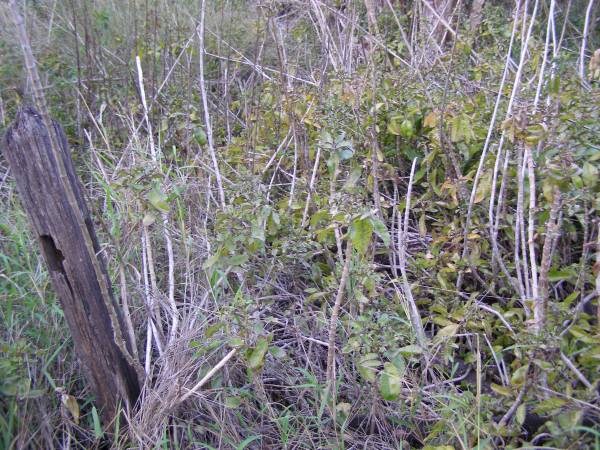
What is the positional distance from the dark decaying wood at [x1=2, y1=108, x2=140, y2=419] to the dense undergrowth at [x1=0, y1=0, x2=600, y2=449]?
0.41ft

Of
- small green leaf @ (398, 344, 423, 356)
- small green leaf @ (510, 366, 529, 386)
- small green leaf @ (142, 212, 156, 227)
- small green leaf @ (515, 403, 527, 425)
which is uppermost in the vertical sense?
small green leaf @ (142, 212, 156, 227)

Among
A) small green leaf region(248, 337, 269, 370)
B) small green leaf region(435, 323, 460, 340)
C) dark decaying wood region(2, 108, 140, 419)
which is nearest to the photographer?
dark decaying wood region(2, 108, 140, 419)

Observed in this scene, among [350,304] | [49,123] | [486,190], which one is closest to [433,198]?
[486,190]

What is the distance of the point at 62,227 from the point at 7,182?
1.70m

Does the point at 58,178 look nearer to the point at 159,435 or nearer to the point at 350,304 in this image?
the point at 159,435

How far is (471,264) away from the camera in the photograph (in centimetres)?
233

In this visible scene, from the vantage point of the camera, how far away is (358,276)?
6.57ft

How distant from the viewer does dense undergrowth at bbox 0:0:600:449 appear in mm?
1827

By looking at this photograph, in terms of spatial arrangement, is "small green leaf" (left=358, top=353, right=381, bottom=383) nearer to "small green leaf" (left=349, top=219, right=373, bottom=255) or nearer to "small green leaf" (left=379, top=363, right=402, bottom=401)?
"small green leaf" (left=379, top=363, right=402, bottom=401)

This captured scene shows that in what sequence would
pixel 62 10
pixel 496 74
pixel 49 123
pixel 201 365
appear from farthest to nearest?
pixel 62 10 → pixel 496 74 → pixel 201 365 → pixel 49 123

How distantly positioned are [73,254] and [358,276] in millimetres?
949

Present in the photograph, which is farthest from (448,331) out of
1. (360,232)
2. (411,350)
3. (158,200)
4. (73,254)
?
(73,254)

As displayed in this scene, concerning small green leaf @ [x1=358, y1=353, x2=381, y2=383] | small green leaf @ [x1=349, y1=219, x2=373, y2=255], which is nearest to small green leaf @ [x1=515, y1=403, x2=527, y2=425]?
small green leaf @ [x1=358, y1=353, x2=381, y2=383]

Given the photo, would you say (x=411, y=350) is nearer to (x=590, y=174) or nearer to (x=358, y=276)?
(x=358, y=276)
